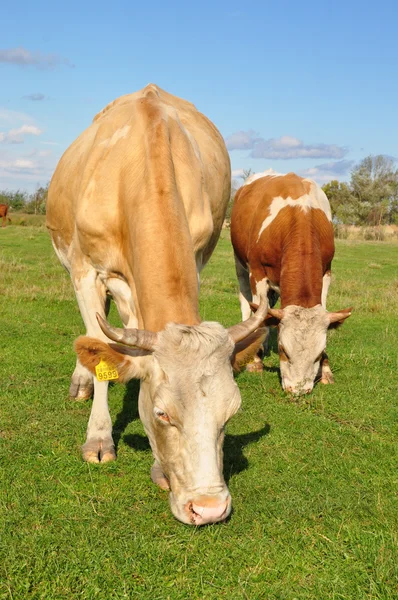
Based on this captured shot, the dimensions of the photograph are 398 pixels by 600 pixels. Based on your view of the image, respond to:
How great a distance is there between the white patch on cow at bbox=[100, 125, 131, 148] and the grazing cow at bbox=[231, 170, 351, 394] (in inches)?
106

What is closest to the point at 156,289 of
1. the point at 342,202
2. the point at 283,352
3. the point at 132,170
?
the point at 132,170

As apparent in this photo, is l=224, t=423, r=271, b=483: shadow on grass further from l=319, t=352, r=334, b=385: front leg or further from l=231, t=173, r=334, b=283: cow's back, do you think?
l=231, t=173, r=334, b=283: cow's back

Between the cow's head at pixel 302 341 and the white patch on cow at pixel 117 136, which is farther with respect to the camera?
the cow's head at pixel 302 341

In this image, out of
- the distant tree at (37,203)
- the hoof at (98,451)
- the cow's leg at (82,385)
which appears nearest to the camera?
the hoof at (98,451)

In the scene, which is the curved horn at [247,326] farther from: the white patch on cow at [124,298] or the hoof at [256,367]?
the hoof at [256,367]

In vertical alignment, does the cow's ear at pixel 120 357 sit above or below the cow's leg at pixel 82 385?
above

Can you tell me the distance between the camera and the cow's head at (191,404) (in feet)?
11.4

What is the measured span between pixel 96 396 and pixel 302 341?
2.71m

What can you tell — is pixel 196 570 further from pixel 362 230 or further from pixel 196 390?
pixel 362 230

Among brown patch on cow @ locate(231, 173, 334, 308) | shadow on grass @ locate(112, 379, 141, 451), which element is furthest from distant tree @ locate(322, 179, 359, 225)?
shadow on grass @ locate(112, 379, 141, 451)

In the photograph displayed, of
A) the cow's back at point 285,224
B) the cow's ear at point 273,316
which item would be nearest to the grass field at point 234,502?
the cow's ear at point 273,316

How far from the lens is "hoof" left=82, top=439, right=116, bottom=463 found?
16.4 ft

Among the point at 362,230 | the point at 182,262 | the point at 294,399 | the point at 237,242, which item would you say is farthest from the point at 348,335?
the point at 362,230

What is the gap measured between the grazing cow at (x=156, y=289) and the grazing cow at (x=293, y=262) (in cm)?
145
